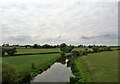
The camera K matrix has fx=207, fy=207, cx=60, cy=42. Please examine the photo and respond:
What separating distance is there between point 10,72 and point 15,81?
7.65ft

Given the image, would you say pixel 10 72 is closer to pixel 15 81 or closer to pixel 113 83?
pixel 15 81

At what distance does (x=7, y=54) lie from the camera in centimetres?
7981

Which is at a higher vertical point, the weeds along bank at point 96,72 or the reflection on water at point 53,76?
the weeds along bank at point 96,72

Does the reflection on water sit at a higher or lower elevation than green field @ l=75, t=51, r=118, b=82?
lower

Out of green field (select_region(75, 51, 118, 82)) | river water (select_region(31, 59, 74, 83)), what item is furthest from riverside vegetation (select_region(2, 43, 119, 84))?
river water (select_region(31, 59, 74, 83))

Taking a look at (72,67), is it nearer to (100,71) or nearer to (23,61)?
(23,61)

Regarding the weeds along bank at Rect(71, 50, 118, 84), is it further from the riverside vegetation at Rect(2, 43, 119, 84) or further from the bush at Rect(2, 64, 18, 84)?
the bush at Rect(2, 64, 18, 84)

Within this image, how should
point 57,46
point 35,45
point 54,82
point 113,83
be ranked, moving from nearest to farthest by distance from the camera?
point 113,83, point 54,82, point 35,45, point 57,46

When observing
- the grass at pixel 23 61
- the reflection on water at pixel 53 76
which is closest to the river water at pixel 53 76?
the reflection on water at pixel 53 76

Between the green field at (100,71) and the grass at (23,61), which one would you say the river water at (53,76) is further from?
the grass at (23,61)

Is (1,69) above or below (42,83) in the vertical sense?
above

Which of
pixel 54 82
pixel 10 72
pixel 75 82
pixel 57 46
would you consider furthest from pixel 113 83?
pixel 57 46

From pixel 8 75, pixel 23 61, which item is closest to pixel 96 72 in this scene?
pixel 8 75

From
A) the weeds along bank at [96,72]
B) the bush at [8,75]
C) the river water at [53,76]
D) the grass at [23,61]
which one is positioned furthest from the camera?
the grass at [23,61]
